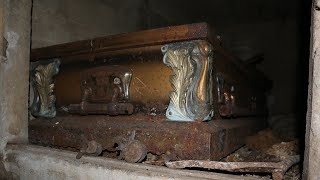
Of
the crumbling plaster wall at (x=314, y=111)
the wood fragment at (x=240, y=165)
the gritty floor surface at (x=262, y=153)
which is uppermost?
the crumbling plaster wall at (x=314, y=111)

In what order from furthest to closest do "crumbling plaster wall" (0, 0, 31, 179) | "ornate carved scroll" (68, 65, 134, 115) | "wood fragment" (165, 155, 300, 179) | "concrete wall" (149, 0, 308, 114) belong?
1. "concrete wall" (149, 0, 308, 114)
2. "crumbling plaster wall" (0, 0, 31, 179)
3. "ornate carved scroll" (68, 65, 134, 115)
4. "wood fragment" (165, 155, 300, 179)

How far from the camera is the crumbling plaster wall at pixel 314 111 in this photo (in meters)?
0.76

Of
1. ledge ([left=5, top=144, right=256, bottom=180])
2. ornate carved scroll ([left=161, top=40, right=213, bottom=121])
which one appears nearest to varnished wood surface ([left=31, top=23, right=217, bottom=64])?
ornate carved scroll ([left=161, top=40, right=213, bottom=121])

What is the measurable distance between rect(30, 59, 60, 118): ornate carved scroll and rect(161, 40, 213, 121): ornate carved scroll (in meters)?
0.74

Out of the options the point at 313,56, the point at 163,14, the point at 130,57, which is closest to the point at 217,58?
the point at 130,57

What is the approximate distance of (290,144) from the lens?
1.57m

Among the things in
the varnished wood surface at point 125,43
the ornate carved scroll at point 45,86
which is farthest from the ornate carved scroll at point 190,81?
the ornate carved scroll at point 45,86

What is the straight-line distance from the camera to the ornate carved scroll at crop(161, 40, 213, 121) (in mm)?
1092

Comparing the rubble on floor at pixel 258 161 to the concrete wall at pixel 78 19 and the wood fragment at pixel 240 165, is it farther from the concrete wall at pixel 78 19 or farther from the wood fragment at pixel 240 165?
the concrete wall at pixel 78 19

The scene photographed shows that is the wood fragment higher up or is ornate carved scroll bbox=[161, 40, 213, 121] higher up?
ornate carved scroll bbox=[161, 40, 213, 121]

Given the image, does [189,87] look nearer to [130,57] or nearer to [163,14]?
[130,57]

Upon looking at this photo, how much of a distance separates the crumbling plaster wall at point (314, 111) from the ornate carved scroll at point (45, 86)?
125 centimetres

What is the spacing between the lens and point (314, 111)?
30.0 inches

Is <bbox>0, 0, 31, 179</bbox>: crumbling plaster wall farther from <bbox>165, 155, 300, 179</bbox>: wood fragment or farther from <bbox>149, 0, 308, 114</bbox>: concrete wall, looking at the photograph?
<bbox>149, 0, 308, 114</bbox>: concrete wall
